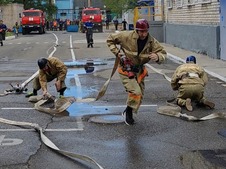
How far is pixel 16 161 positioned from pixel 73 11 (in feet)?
302

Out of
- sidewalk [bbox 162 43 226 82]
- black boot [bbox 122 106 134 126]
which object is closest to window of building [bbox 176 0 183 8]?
sidewalk [bbox 162 43 226 82]

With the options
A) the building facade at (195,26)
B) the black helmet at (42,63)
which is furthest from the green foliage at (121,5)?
the black helmet at (42,63)

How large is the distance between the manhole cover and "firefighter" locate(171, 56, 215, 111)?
137cm

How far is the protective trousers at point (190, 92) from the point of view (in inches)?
358

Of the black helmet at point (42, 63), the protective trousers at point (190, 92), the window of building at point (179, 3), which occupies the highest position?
the window of building at point (179, 3)

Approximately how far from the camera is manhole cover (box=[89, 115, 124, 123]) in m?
8.31

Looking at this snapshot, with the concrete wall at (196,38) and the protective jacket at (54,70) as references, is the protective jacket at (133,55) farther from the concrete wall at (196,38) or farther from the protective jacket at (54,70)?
the concrete wall at (196,38)

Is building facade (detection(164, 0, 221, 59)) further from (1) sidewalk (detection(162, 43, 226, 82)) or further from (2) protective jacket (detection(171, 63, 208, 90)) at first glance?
(2) protective jacket (detection(171, 63, 208, 90))

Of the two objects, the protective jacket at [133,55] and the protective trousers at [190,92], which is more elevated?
the protective jacket at [133,55]

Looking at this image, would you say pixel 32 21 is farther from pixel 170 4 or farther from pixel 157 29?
pixel 170 4

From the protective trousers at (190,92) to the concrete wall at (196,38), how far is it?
1013 cm

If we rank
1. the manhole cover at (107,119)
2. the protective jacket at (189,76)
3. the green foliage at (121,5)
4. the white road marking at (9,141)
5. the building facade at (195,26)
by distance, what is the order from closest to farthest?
1. the white road marking at (9,141)
2. the manhole cover at (107,119)
3. the protective jacket at (189,76)
4. the building facade at (195,26)
5. the green foliage at (121,5)

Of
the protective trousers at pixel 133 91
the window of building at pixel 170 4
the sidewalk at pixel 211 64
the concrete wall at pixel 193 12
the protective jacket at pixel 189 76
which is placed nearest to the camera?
the protective trousers at pixel 133 91

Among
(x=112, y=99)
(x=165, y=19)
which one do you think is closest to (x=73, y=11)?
(x=165, y=19)
